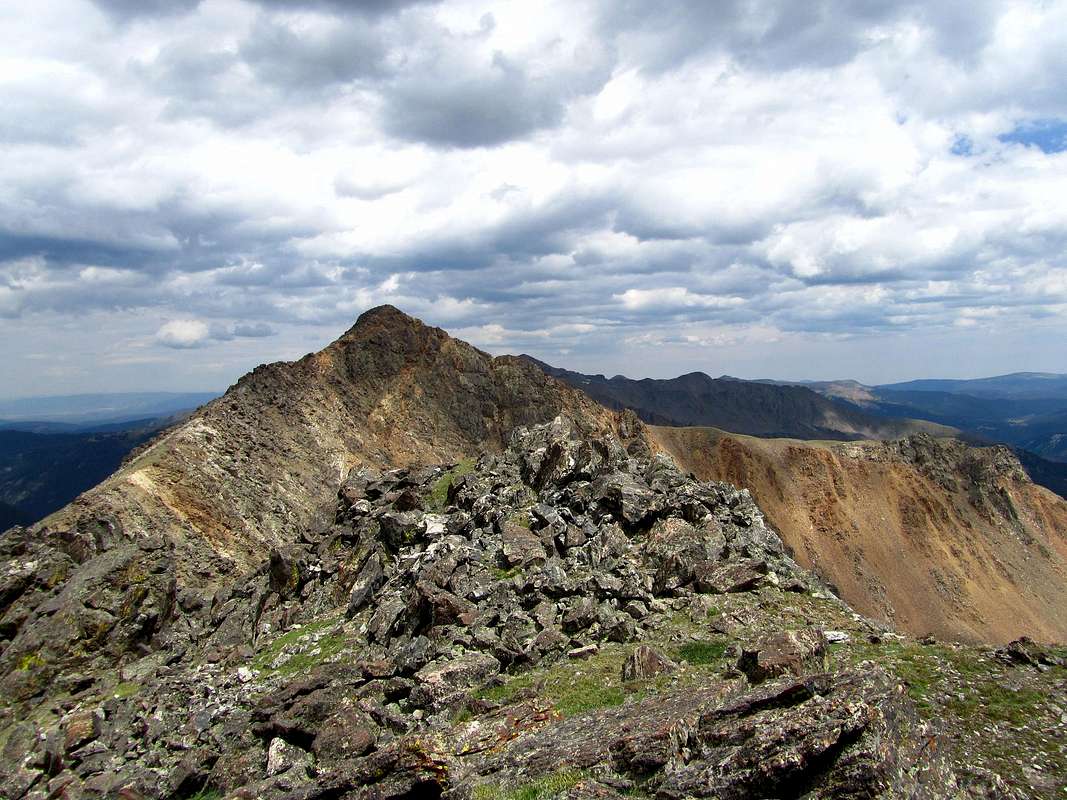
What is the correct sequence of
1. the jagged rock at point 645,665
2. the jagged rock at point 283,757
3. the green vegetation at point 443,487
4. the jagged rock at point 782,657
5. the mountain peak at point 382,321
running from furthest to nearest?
the mountain peak at point 382,321 → the green vegetation at point 443,487 → the jagged rock at point 645,665 → the jagged rock at point 283,757 → the jagged rock at point 782,657

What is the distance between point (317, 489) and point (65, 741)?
2448 inches

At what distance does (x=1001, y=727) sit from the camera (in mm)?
11695

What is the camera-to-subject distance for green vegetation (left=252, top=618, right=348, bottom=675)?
22.0 metres

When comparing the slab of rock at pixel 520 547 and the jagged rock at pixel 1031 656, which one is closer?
the jagged rock at pixel 1031 656

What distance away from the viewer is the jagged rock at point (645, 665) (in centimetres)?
1527

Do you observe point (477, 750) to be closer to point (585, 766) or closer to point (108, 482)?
point (585, 766)

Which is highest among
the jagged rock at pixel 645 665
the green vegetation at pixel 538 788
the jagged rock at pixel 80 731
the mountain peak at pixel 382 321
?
the mountain peak at pixel 382 321

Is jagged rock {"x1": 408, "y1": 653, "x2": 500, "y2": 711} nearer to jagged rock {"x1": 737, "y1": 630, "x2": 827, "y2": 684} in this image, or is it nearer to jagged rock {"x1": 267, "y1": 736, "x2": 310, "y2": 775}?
jagged rock {"x1": 267, "y1": 736, "x2": 310, "y2": 775}

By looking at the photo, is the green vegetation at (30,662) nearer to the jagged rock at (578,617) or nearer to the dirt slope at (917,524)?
the jagged rock at (578,617)

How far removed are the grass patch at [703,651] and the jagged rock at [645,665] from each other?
90cm

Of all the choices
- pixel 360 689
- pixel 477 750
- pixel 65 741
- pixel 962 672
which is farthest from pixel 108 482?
pixel 962 672

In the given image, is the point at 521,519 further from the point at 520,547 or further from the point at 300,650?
the point at 300,650

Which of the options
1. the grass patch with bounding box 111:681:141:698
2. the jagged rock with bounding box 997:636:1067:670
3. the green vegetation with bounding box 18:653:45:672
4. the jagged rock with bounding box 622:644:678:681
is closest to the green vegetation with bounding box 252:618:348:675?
the grass patch with bounding box 111:681:141:698

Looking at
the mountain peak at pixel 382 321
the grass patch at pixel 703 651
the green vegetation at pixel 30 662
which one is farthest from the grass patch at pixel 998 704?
the mountain peak at pixel 382 321
